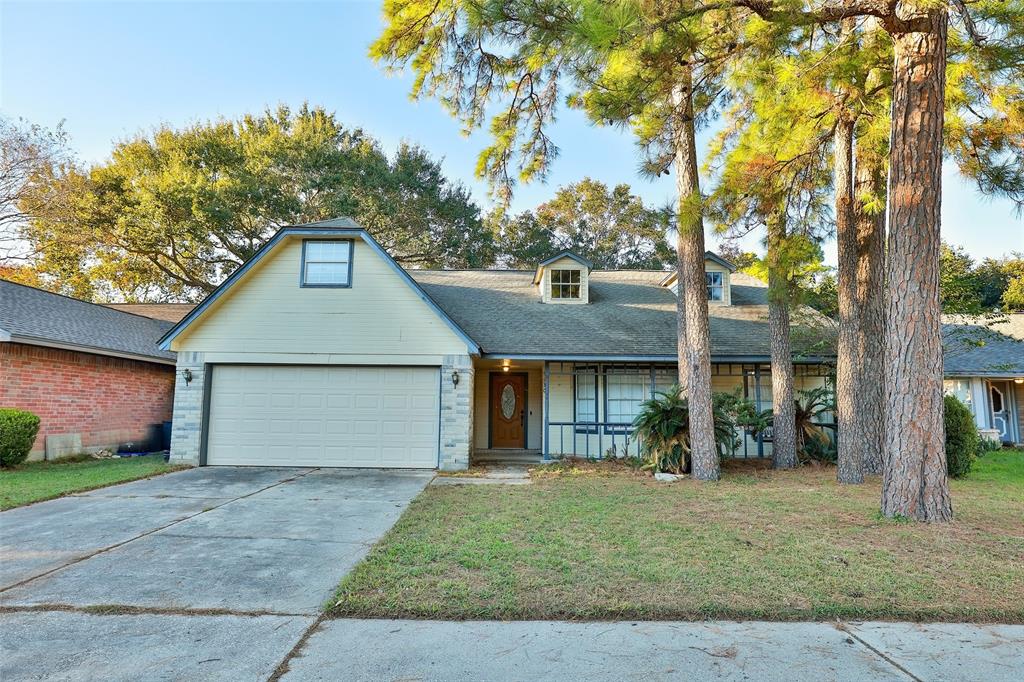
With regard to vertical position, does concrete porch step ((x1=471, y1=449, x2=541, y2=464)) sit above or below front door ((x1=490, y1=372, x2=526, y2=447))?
below

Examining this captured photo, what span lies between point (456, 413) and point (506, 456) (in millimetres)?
2404

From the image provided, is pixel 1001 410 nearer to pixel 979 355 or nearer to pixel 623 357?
pixel 979 355

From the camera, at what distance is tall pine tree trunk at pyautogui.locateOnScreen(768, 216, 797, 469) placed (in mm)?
9289

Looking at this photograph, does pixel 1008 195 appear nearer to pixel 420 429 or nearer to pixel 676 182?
pixel 676 182

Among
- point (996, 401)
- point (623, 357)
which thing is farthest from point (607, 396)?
point (996, 401)

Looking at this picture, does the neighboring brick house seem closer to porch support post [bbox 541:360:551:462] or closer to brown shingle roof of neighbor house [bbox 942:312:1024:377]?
porch support post [bbox 541:360:551:462]

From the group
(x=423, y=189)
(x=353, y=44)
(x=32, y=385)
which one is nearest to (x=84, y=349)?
(x=32, y=385)

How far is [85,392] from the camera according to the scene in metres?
11.1

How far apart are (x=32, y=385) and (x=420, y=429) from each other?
7691mm

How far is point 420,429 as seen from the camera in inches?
406

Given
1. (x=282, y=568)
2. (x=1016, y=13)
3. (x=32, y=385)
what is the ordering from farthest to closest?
(x=32, y=385)
(x=1016, y=13)
(x=282, y=568)

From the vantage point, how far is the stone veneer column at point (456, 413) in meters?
10.1

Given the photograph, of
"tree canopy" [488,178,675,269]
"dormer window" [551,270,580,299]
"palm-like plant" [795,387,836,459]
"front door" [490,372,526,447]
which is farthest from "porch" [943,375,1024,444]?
"tree canopy" [488,178,675,269]

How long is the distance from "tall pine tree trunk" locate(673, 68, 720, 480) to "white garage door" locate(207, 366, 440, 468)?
4958mm
